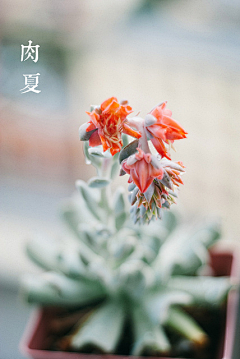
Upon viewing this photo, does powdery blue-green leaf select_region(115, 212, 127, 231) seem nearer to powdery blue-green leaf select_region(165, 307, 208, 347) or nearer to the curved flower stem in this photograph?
the curved flower stem

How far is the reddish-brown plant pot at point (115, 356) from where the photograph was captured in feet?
1.54

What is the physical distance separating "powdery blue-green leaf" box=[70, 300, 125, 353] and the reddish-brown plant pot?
1 cm

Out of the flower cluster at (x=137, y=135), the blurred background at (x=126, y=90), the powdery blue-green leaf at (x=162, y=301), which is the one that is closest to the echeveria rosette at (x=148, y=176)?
the flower cluster at (x=137, y=135)

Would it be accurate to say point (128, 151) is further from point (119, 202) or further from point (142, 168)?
point (119, 202)

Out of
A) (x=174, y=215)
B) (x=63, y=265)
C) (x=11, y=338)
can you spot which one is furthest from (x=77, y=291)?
(x=11, y=338)

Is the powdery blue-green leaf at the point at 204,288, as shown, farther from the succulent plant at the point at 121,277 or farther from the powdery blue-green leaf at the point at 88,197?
the powdery blue-green leaf at the point at 88,197

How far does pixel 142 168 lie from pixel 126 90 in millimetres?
804

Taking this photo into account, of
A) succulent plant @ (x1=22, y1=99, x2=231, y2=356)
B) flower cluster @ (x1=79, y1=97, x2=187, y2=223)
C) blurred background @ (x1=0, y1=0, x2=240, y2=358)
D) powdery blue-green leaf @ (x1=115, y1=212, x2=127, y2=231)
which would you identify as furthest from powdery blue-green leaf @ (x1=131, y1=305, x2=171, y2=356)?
blurred background @ (x1=0, y1=0, x2=240, y2=358)

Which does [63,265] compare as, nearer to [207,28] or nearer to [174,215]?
[174,215]

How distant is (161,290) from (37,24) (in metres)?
0.58

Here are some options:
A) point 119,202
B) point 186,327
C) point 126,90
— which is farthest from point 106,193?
point 126,90

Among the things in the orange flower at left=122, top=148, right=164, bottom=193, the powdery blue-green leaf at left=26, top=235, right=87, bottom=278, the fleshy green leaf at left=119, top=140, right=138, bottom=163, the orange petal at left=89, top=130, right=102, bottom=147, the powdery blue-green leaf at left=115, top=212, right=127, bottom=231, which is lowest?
the powdery blue-green leaf at left=26, top=235, right=87, bottom=278

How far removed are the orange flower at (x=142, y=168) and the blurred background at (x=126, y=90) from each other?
0.63 meters

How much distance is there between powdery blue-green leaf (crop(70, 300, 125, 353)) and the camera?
0.48 meters
